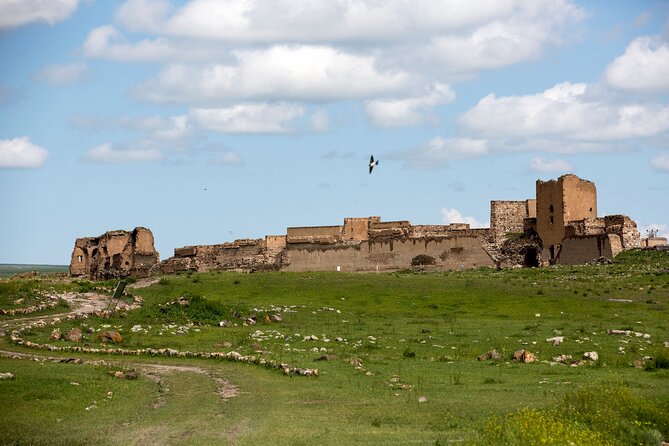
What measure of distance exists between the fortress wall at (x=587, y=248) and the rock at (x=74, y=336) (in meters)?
32.6

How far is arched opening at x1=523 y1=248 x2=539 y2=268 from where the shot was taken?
60.1 metres

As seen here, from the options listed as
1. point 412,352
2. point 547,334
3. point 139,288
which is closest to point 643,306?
point 547,334

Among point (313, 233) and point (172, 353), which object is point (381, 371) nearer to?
point (172, 353)

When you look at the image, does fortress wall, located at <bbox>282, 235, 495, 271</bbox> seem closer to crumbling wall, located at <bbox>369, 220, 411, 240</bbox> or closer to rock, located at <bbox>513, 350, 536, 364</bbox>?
crumbling wall, located at <bbox>369, 220, 411, 240</bbox>

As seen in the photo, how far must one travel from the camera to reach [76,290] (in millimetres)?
44156

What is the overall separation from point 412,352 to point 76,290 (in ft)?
69.0

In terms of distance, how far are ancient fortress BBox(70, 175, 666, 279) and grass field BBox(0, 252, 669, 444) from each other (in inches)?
435

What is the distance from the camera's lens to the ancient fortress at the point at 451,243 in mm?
56844

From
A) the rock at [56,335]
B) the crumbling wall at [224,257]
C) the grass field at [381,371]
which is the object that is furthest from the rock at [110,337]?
the crumbling wall at [224,257]

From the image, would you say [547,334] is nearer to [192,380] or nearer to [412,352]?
[412,352]

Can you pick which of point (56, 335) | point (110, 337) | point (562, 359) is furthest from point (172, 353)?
point (562, 359)

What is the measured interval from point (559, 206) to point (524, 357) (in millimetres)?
35638

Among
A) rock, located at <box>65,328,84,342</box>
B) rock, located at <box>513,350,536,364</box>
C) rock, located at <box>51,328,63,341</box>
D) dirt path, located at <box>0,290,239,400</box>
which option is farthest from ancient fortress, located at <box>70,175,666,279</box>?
rock, located at <box>513,350,536,364</box>

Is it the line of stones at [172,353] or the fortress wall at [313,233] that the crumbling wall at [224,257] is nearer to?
the fortress wall at [313,233]
